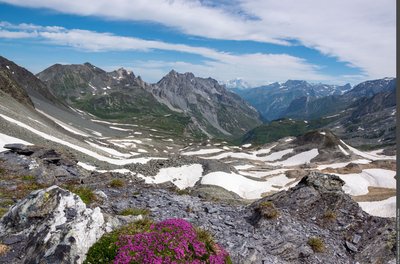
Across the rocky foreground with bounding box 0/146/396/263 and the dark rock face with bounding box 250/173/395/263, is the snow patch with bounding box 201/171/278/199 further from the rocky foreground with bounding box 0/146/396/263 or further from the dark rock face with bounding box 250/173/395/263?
the dark rock face with bounding box 250/173/395/263

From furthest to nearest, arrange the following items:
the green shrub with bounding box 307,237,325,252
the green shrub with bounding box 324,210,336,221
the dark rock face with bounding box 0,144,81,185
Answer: the dark rock face with bounding box 0,144,81,185 < the green shrub with bounding box 324,210,336,221 < the green shrub with bounding box 307,237,325,252

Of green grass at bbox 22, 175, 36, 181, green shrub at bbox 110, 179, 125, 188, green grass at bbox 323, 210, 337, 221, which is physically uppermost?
green shrub at bbox 110, 179, 125, 188

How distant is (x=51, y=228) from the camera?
13.9 meters

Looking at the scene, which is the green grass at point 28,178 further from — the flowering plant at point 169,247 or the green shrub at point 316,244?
the green shrub at point 316,244

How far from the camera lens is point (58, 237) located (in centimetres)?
1270

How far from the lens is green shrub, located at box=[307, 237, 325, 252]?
1772cm

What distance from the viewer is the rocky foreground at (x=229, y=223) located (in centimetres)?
1361

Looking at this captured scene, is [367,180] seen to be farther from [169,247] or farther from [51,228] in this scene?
[51,228]

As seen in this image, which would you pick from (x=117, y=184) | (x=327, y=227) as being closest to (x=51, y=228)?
(x=117, y=184)

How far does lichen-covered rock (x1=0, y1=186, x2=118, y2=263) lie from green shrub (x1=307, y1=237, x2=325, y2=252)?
9490mm

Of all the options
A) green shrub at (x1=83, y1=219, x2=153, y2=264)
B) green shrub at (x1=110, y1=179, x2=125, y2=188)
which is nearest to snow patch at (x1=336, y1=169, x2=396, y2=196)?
green shrub at (x1=110, y1=179, x2=125, y2=188)

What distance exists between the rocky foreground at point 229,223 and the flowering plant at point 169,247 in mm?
1616

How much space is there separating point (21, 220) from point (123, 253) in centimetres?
787

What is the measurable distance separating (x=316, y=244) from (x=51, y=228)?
12.1 metres
